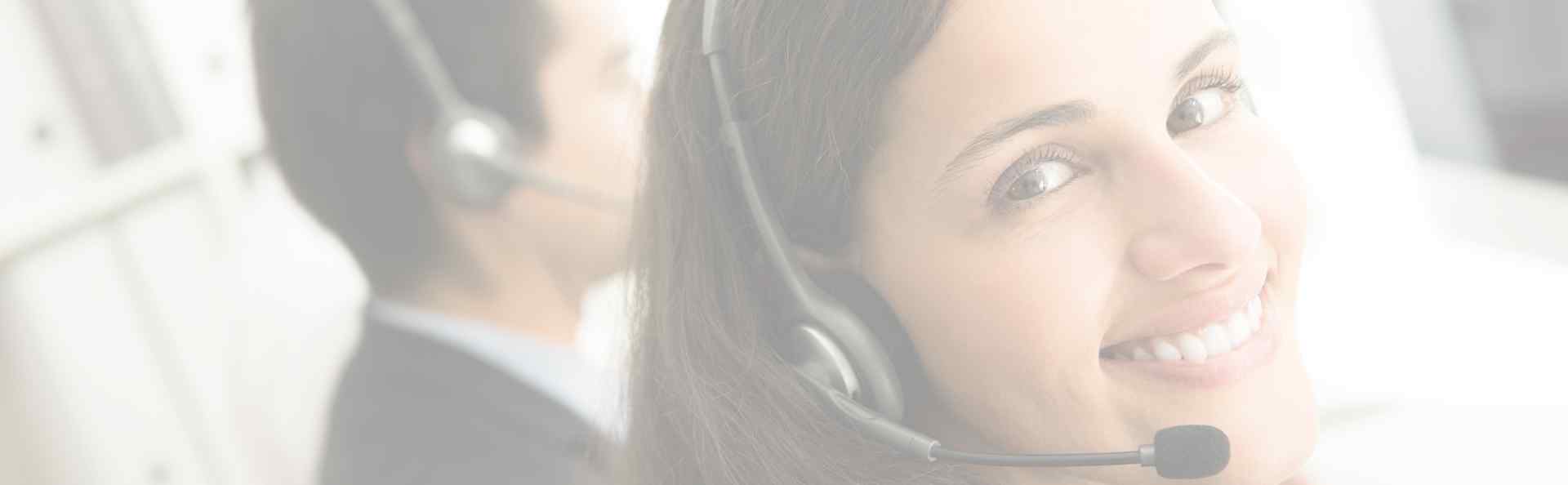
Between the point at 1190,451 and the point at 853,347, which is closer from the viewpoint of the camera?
the point at 1190,451

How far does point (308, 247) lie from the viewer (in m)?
1.52

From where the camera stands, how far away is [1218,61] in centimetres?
65

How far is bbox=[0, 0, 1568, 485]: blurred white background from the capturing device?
0.80 m

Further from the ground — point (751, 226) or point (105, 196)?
point (105, 196)

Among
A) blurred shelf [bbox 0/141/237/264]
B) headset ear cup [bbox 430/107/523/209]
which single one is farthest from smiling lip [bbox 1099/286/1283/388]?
blurred shelf [bbox 0/141/237/264]

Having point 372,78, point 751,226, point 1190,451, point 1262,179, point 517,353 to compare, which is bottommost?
point 1190,451

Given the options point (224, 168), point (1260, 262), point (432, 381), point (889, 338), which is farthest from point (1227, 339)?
point (224, 168)

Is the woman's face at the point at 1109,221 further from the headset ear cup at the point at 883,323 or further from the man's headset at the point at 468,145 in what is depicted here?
the man's headset at the point at 468,145

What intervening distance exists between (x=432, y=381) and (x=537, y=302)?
0.47 feet

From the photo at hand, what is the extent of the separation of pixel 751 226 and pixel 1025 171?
0.63 ft

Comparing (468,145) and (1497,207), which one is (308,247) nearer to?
(468,145)

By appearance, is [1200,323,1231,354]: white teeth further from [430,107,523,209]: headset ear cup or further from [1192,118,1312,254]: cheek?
[430,107,523,209]: headset ear cup

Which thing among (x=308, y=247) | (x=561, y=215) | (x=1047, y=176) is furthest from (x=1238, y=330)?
(x=308, y=247)

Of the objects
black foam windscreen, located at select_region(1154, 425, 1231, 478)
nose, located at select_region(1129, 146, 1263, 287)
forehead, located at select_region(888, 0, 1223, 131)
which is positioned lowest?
black foam windscreen, located at select_region(1154, 425, 1231, 478)
